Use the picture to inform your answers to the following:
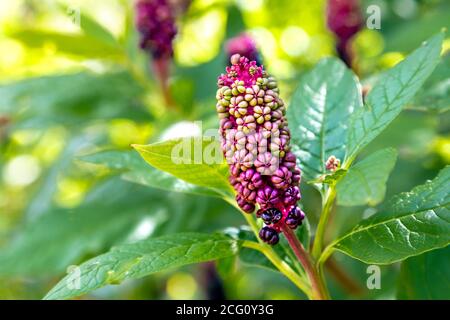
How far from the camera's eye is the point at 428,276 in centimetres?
140

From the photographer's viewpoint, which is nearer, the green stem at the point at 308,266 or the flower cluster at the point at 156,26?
the green stem at the point at 308,266

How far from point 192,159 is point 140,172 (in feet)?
0.97

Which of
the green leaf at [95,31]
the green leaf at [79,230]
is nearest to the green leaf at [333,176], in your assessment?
the green leaf at [79,230]

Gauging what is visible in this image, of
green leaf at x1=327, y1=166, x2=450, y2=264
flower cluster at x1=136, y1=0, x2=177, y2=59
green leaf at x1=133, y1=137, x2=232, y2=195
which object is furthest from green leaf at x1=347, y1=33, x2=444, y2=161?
flower cluster at x1=136, y1=0, x2=177, y2=59

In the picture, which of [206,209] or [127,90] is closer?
[206,209]

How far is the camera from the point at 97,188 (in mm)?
2143

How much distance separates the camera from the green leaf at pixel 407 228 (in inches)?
42.1

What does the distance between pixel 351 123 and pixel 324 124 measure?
188 millimetres

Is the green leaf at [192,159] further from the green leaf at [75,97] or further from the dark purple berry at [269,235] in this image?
the green leaf at [75,97]

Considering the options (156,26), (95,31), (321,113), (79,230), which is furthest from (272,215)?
(95,31)

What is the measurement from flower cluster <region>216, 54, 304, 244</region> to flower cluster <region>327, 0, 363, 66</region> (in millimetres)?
1216

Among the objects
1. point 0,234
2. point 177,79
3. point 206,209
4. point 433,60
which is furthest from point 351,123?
point 0,234

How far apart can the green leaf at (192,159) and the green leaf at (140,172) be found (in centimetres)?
12
